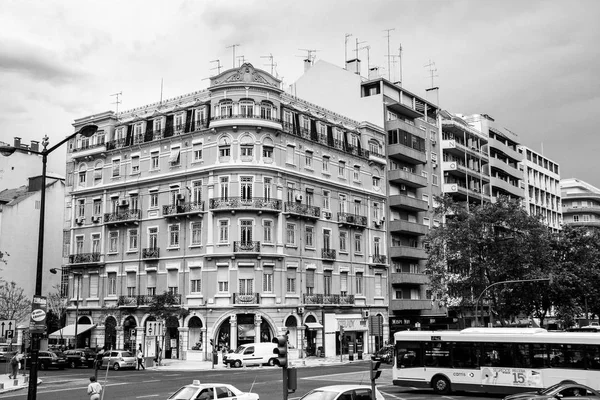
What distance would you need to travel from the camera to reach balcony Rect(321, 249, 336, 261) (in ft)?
198

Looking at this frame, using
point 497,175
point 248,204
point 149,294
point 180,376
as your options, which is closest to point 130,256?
point 149,294

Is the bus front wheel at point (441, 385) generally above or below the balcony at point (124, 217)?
below

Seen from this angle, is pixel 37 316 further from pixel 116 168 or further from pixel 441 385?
pixel 116 168

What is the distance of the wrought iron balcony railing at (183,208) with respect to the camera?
56250 millimetres

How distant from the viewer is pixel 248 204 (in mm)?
54906

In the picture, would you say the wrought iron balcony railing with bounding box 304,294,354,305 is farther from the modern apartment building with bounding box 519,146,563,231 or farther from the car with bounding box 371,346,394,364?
the modern apartment building with bounding box 519,146,563,231

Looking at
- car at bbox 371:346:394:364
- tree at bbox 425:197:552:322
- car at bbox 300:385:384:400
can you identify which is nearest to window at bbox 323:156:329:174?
tree at bbox 425:197:552:322

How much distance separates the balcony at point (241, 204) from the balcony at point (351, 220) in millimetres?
9106

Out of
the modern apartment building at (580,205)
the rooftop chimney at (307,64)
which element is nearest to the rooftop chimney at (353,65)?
the rooftop chimney at (307,64)

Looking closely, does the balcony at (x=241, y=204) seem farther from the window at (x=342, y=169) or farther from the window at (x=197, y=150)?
the window at (x=342, y=169)

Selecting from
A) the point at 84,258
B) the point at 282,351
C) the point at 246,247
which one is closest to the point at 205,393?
the point at 282,351

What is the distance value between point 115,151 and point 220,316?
62.0 ft

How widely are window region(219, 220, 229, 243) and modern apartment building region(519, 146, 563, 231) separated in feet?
191

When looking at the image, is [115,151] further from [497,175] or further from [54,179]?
[497,175]
